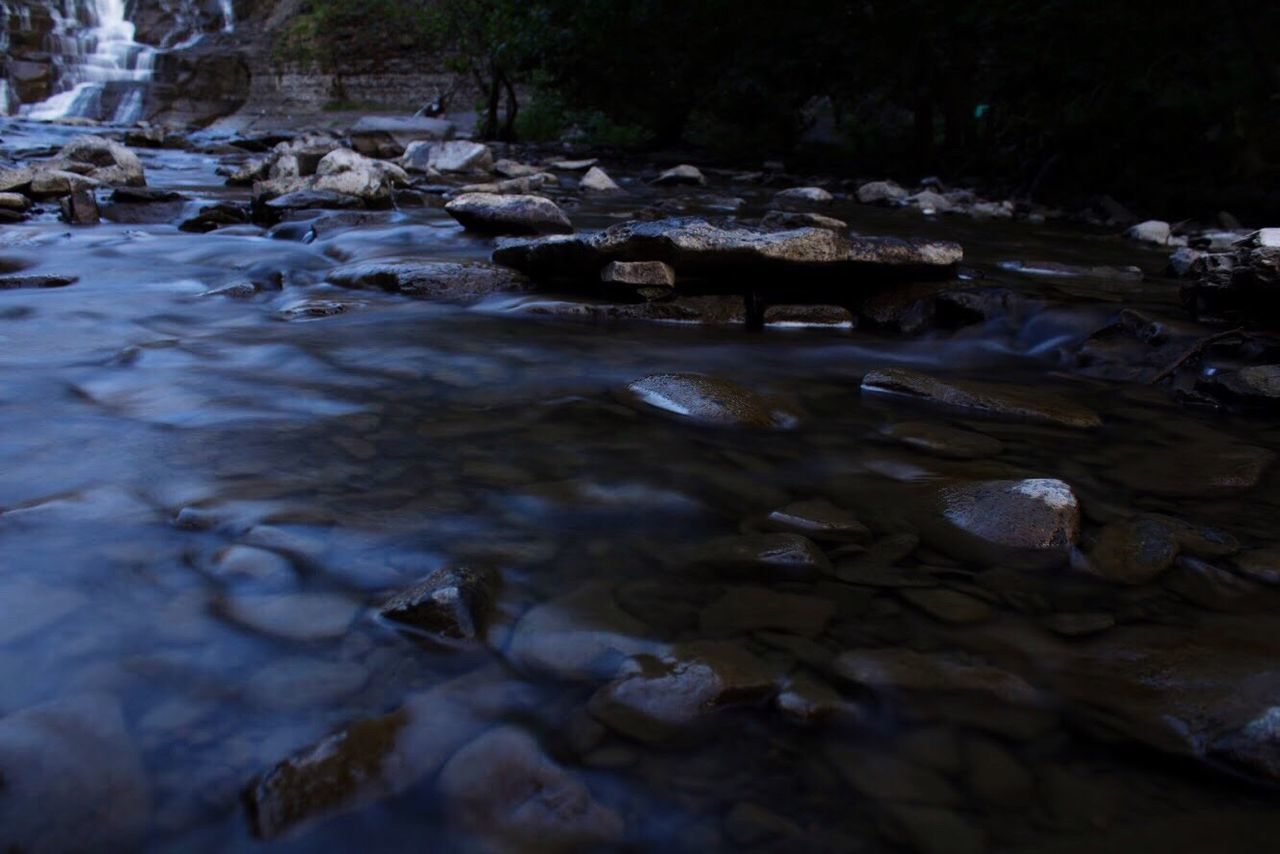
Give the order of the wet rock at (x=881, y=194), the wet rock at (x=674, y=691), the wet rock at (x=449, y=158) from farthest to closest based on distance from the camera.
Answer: the wet rock at (x=449, y=158) → the wet rock at (x=881, y=194) → the wet rock at (x=674, y=691)

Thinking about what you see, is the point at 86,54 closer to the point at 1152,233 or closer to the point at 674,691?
the point at 1152,233

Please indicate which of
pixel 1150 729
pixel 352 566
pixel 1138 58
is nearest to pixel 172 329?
pixel 352 566

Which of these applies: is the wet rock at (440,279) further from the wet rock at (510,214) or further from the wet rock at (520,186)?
the wet rock at (520,186)

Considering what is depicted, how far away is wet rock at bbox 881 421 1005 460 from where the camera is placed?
2.72 metres

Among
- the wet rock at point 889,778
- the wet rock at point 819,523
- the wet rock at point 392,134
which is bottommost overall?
the wet rock at point 889,778

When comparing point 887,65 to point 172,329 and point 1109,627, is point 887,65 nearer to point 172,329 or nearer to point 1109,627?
point 172,329

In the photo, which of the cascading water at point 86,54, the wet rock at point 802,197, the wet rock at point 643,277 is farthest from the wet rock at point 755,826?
the cascading water at point 86,54

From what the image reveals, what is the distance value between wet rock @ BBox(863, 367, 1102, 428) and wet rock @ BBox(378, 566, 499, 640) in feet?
6.93

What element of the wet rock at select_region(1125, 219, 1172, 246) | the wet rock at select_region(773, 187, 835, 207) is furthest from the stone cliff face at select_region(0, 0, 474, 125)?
the wet rock at select_region(1125, 219, 1172, 246)

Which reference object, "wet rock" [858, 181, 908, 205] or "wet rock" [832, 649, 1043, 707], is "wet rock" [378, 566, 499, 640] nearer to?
"wet rock" [832, 649, 1043, 707]

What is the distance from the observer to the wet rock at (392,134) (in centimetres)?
1535

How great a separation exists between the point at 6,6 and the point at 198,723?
35474 mm

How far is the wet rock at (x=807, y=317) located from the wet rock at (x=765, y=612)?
2.93m

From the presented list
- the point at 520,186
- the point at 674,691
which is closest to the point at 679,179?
the point at 520,186
